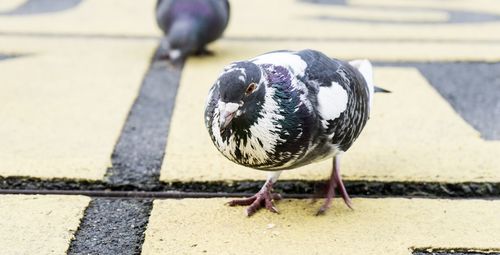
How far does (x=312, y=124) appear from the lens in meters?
2.29

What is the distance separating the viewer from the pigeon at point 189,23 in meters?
4.21

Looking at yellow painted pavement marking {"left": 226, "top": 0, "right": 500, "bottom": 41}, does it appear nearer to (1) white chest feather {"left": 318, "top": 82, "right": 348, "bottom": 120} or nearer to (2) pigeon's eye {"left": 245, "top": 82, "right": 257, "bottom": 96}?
(1) white chest feather {"left": 318, "top": 82, "right": 348, "bottom": 120}

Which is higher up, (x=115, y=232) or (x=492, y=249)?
(x=492, y=249)

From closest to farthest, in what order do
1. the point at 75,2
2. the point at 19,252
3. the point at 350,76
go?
the point at 19,252 → the point at 350,76 → the point at 75,2

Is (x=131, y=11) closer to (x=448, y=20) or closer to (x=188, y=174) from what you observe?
(x=448, y=20)

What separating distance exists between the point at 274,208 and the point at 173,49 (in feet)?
6.15

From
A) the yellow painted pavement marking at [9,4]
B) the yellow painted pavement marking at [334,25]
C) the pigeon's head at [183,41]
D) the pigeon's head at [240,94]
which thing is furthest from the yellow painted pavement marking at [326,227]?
the yellow painted pavement marking at [9,4]

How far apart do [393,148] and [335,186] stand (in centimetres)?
46

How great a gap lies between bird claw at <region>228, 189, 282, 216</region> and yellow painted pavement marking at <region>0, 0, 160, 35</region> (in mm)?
2416

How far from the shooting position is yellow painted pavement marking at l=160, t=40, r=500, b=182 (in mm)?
2744

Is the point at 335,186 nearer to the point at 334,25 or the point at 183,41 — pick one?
the point at 183,41

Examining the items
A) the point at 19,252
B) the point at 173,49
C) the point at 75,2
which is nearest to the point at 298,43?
the point at 173,49

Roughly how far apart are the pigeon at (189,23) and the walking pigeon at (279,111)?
1823mm

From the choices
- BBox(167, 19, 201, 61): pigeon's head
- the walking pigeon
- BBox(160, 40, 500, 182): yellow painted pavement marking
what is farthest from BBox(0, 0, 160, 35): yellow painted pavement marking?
the walking pigeon
